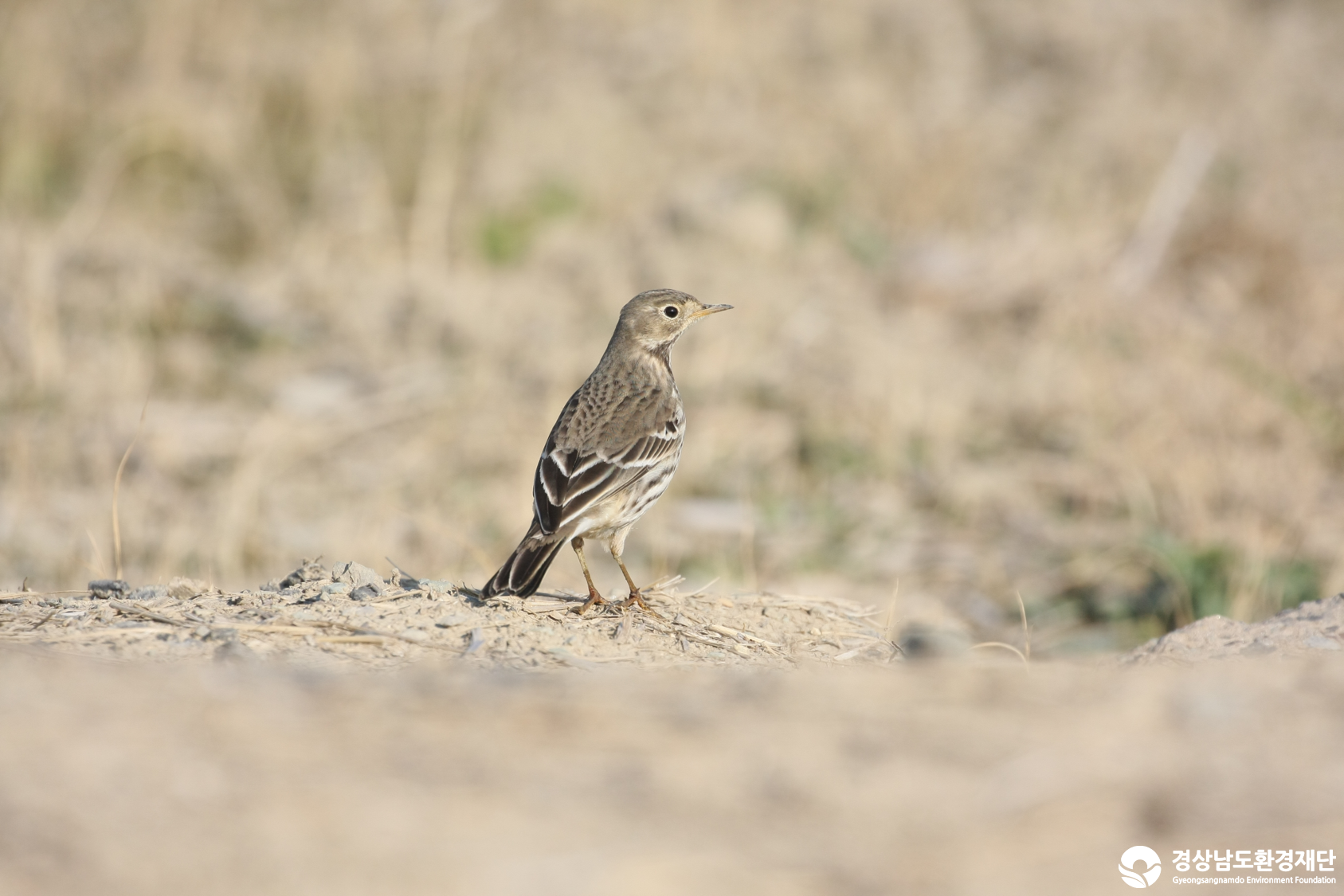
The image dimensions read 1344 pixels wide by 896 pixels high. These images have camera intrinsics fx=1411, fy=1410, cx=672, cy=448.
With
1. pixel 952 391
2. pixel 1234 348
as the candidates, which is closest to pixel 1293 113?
pixel 1234 348

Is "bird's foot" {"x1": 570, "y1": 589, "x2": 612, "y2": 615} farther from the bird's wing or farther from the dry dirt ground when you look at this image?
the dry dirt ground

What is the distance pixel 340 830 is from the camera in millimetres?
2328

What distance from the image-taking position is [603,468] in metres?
4.95

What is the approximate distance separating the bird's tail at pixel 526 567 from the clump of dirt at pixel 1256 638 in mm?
1844

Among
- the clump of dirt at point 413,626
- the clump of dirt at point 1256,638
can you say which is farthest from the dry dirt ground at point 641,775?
the clump of dirt at point 1256,638

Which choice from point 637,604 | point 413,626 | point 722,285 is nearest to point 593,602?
point 637,604

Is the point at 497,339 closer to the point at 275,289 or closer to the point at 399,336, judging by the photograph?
the point at 399,336

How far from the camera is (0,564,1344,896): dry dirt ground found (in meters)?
2.27

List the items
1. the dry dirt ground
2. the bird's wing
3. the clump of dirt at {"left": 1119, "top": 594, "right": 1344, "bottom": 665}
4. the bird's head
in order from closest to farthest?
1. the dry dirt ground
2. the clump of dirt at {"left": 1119, "top": 594, "right": 1344, "bottom": 665}
3. the bird's wing
4. the bird's head

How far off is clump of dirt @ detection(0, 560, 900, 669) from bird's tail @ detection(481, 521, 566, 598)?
0.19ft

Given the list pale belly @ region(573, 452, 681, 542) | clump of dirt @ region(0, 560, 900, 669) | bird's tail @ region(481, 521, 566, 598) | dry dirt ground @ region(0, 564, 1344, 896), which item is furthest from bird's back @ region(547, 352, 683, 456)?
dry dirt ground @ region(0, 564, 1344, 896)

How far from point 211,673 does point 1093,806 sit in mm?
1874

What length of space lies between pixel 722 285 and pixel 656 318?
17.2 ft

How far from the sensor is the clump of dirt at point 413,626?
146 inches
